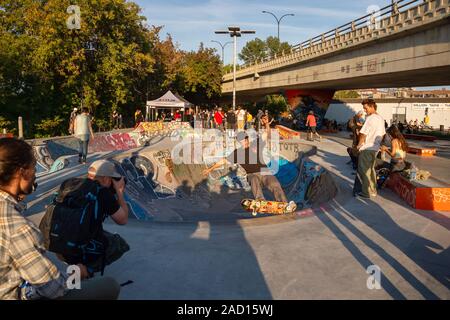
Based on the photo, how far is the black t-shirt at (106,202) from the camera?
10.00 ft

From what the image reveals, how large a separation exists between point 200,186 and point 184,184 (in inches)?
23.0

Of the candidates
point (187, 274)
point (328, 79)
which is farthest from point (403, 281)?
point (328, 79)

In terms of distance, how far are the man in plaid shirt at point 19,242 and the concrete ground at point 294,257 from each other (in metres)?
1.58

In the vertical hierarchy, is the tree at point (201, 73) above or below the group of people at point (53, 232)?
above

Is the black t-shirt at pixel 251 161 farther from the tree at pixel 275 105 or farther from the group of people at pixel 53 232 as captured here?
the tree at pixel 275 105

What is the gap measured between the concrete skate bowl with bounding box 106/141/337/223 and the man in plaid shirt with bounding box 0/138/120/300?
6.25m

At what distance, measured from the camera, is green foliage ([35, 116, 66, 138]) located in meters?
31.1

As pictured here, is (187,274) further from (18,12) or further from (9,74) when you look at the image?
(18,12)

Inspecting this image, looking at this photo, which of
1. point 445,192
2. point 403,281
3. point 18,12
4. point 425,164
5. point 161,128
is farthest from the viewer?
point 18,12

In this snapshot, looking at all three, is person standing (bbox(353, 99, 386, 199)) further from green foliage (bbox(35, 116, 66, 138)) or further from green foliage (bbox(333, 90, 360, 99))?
green foliage (bbox(333, 90, 360, 99))

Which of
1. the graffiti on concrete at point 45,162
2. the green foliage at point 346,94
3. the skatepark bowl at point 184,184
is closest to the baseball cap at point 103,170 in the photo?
the skatepark bowl at point 184,184

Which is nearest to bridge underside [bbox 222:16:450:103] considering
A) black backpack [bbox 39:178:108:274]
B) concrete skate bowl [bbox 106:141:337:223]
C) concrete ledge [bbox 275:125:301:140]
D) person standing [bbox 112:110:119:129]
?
concrete ledge [bbox 275:125:301:140]
